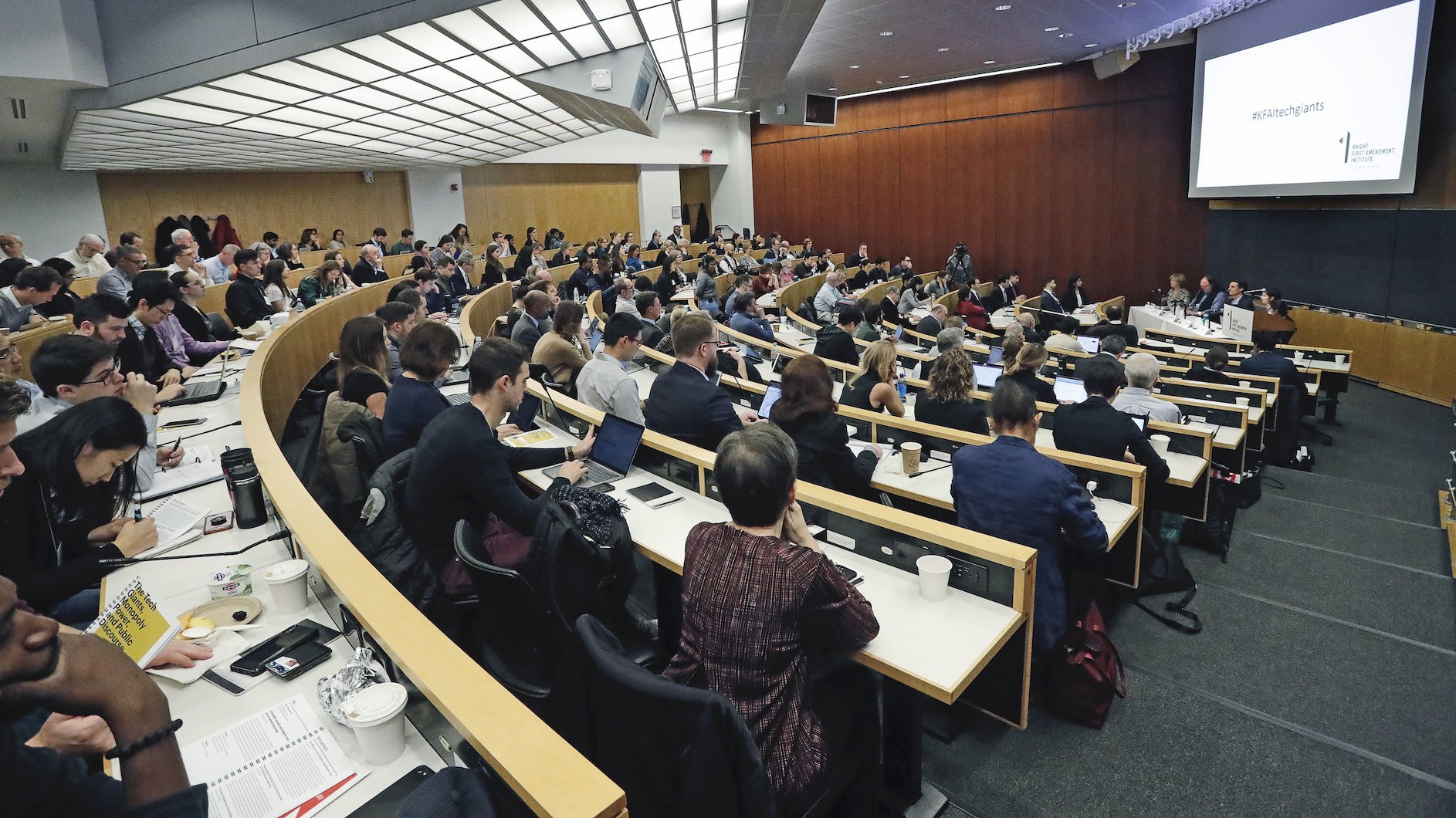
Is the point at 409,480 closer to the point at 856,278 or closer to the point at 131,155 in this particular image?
the point at 131,155

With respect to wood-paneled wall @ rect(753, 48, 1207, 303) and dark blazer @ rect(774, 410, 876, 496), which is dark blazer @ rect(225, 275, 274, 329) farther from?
wood-paneled wall @ rect(753, 48, 1207, 303)

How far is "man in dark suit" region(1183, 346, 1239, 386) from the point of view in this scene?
19.6 feet

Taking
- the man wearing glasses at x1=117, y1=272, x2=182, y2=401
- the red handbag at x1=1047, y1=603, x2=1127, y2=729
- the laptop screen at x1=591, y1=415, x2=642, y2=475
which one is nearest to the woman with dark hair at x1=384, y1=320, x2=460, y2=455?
the laptop screen at x1=591, y1=415, x2=642, y2=475

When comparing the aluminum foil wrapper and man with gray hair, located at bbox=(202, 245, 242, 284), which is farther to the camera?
man with gray hair, located at bbox=(202, 245, 242, 284)

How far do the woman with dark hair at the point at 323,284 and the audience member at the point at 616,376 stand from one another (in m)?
5.12

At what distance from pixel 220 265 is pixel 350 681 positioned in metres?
8.46

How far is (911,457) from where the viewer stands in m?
3.79

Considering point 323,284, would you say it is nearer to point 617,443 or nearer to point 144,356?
point 144,356

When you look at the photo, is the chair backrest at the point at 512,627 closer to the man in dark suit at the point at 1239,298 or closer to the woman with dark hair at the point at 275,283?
the woman with dark hair at the point at 275,283

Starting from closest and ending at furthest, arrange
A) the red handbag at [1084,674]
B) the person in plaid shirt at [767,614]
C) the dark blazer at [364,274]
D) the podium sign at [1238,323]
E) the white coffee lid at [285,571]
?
the person in plaid shirt at [767,614] < the white coffee lid at [285,571] < the red handbag at [1084,674] < the podium sign at [1238,323] < the dark blazer at [364,274]

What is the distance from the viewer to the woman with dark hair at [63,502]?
7.09 ft

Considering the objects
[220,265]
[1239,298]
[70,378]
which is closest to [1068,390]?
[70,378]

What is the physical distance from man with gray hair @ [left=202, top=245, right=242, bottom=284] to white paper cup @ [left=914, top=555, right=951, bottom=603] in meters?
8.44

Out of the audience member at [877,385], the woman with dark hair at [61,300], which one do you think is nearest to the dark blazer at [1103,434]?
the audience member at [877,385]
